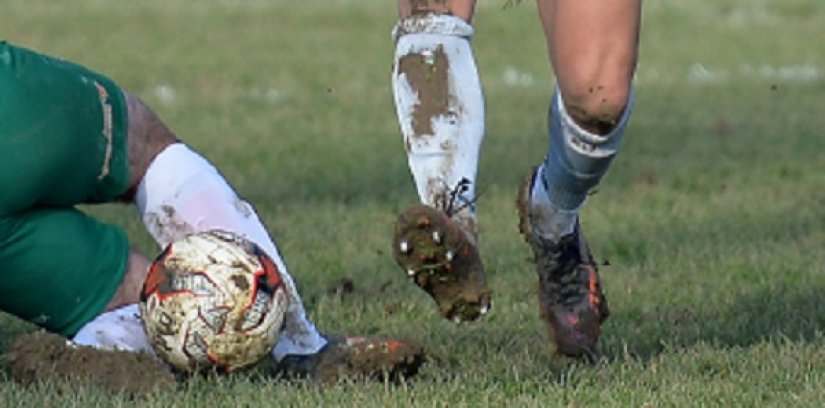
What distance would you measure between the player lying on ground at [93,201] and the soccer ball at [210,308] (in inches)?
6.5

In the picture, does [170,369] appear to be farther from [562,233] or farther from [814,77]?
[814,77]

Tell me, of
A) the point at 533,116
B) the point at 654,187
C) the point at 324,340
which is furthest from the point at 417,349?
the point at 533,116

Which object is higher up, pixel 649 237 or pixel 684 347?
pixel 684 347

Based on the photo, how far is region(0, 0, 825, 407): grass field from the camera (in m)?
4.53

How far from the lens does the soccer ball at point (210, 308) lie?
174 inches

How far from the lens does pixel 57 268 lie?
472cm

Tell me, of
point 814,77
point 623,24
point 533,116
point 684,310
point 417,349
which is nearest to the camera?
point 623,24

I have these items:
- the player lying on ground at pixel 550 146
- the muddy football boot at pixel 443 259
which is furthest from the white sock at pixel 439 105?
the muddy football boot at pixel 443 259

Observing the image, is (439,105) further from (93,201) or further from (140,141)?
(93,201)

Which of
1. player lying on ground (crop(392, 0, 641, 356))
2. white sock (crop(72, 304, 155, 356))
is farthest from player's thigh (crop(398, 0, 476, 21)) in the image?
white sock (crop(72, 304, 155, 356))

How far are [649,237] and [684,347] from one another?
256 cm

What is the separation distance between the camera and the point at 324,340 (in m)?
4.75

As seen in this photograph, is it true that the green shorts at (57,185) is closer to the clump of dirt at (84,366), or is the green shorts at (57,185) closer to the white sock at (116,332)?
the white sock at (116,332)

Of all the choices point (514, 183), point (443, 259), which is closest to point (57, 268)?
point (443, 259)
